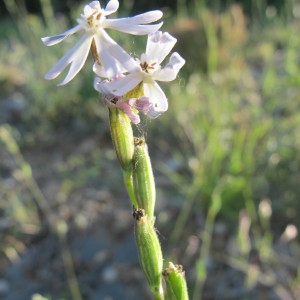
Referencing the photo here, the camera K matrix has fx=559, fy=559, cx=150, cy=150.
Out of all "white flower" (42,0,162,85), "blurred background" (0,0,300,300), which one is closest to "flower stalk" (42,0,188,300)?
"white flower" (42,0,162,85)

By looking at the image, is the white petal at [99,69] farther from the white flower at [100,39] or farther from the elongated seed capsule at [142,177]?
the elongated seed capsule at [142,177]

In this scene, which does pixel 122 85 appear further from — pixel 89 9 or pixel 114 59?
pixel 89 9

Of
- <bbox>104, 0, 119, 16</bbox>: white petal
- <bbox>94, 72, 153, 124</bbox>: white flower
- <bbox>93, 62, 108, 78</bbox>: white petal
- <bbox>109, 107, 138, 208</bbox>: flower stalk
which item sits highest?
<bbox>104, 0, 119, 16</bbox>: white petal

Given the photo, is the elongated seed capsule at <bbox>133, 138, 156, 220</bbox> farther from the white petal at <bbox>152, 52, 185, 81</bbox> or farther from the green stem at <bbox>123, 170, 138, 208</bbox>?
the white petal at <bbox>152, 52, 185, 81</bbox>

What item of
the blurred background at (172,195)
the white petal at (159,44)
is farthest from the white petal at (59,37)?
the blurred background at (172,195)

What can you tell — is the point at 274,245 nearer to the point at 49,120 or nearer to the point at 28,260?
the point at 28,260

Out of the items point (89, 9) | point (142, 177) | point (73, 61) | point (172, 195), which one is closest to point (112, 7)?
point (89, 9)
